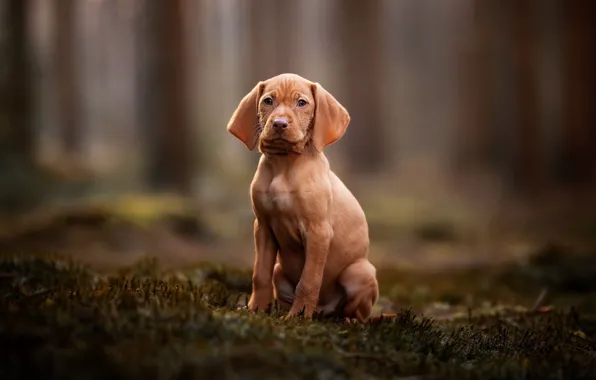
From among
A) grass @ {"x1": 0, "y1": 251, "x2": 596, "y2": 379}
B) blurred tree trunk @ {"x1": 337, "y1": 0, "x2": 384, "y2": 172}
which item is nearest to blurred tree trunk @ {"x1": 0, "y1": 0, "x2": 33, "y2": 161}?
blurred tree trunk @ {"x1": 337, "y1": 0, "x2": 384, "y2": 172}

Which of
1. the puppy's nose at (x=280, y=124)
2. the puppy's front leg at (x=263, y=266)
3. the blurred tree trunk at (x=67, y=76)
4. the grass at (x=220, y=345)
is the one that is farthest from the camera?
the blurred tree trunk at (x=67, y=76)

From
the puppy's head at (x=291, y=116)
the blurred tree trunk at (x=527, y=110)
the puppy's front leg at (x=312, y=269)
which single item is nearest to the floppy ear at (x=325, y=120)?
the puppy's head at (x=291, y=116)

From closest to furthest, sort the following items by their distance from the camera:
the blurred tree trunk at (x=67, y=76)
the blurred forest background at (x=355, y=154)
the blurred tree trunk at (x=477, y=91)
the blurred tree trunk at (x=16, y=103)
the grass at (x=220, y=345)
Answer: the grass at (x=220, y=345) → the blurred forest background at (x=355, y=154) → the blurred tree trunk at (x=16, y=103) → the blurred tree trunk at (x=477, y=91) → the blurred tree trunk at (x=67, y=76)

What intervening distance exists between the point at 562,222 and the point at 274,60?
51.2 feet

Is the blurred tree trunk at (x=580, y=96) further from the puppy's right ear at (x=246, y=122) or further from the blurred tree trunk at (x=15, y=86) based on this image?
the puppy's right ear at (x=246, y=122)

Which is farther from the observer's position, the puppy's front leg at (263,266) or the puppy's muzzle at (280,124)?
the puppy's front leg at (263,266)

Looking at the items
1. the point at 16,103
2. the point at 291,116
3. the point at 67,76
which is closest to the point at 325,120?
the point at 291,116

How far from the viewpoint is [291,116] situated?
17.1 feet

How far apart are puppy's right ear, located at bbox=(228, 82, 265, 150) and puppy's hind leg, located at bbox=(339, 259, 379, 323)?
1.26m

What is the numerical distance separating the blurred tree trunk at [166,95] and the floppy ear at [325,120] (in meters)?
12.4

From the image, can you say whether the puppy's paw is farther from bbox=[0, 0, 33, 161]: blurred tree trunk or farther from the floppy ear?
bbox=[0, 0, 33, 161]: blurred tree trunk

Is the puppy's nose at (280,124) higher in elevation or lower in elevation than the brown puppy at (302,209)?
higher

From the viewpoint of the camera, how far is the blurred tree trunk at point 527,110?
67.0 ft

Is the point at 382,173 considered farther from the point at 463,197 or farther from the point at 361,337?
the point at 361,337
